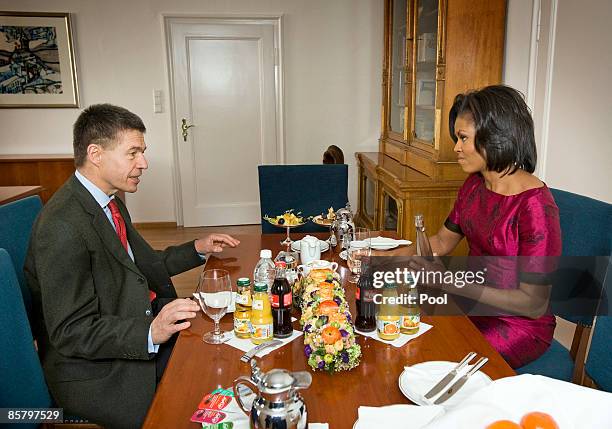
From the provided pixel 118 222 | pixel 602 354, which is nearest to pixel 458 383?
pixel 602 354

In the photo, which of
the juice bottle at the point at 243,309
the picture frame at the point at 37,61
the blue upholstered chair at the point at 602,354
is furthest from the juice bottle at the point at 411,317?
the picture frame at the point at 37,61

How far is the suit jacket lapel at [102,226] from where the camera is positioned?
1.51 m

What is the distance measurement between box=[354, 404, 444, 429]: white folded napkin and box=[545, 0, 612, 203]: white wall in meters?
1.79

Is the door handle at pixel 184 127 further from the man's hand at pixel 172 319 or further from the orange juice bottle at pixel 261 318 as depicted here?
the orange juice bottle at pixel 261 318

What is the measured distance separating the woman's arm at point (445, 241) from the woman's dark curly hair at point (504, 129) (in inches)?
16.0

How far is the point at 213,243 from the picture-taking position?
76.4 inches

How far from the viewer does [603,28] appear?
2.29 m

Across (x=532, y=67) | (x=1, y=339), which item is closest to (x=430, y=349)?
(x=1, y=339)

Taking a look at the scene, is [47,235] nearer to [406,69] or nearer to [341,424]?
[341,424]

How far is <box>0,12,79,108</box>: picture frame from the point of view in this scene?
475 centimetres

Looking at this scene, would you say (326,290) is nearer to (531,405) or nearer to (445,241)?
(531,405)

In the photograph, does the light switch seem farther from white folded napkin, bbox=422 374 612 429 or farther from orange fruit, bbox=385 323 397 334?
white folded napkin, bbox=422 374 612 429

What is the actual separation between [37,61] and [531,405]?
524 cm

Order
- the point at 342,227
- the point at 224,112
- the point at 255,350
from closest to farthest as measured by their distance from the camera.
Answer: the point at 255,350
the point at 342,227
the point at 224,112
